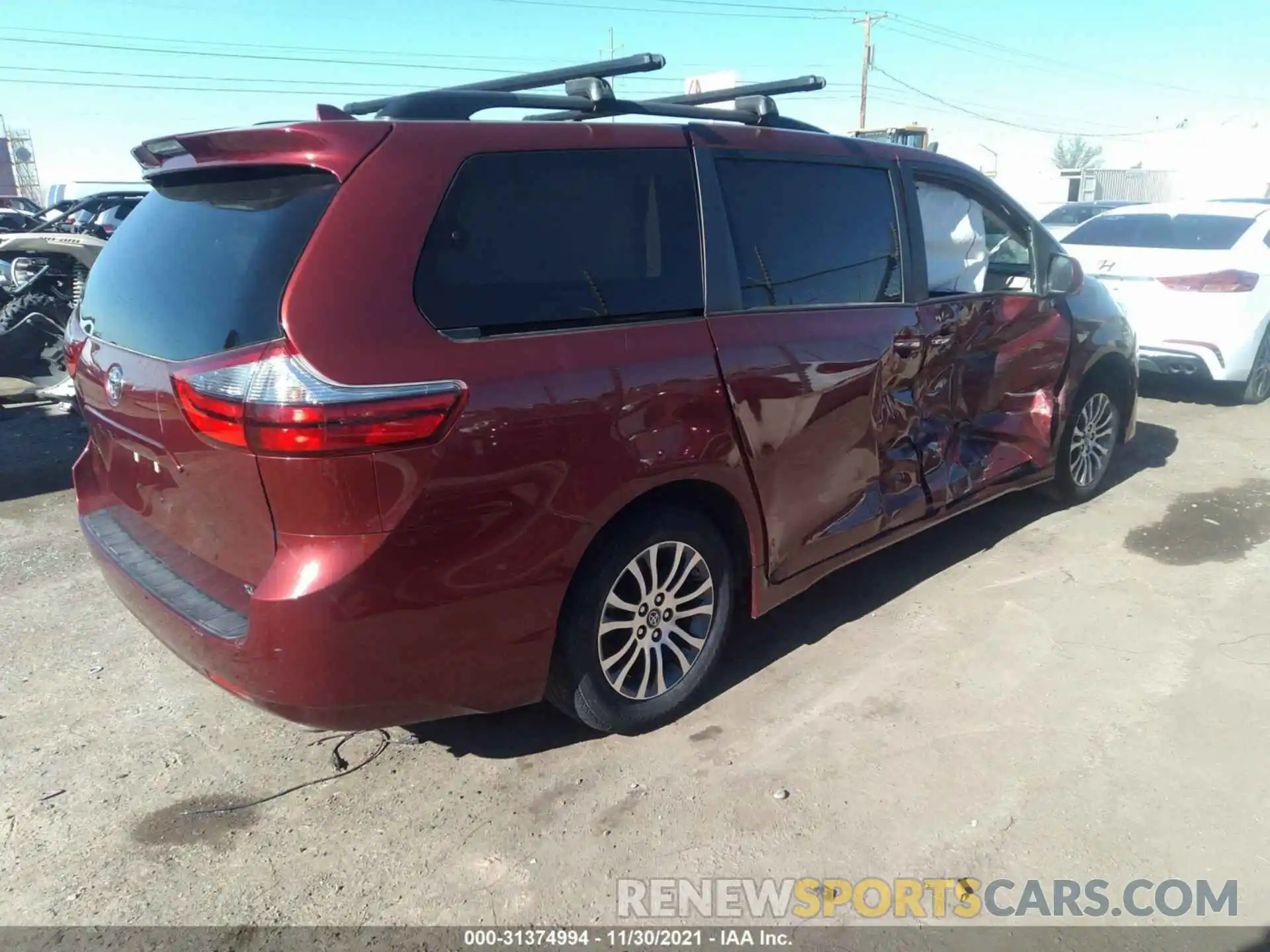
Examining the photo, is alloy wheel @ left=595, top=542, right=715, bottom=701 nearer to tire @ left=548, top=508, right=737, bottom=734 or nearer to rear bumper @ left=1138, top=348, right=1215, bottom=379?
tire @ left=548, top=508, right=737, bottom=734

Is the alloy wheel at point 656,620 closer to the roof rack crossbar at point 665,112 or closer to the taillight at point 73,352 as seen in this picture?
the roof rack crossbar at point 665,112

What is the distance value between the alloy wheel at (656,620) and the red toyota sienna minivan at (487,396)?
12mm

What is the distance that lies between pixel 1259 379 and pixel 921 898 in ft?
24.2

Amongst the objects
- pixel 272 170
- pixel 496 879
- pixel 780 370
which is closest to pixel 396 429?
pixel 272 170

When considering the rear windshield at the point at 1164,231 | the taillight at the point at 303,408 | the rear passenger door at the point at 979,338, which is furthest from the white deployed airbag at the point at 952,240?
the rear windshield at the point at 1164,231

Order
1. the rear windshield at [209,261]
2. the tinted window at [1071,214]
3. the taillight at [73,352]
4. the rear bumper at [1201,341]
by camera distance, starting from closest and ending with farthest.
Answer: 1. the rear windshield at [209,261]
2. the taillight at [73,352]
3. the rear bumper at [1201,341]
4. the tinted window at [1071,214]

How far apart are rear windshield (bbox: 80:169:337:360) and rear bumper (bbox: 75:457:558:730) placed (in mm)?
589

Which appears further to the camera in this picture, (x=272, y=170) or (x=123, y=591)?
(x=123, y=591)

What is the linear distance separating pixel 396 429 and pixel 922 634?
2.52 m

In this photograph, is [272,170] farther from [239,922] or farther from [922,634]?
[922,634]

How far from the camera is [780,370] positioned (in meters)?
3.11

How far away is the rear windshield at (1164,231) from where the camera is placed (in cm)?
759

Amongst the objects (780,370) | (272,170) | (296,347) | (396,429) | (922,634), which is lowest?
(922,634)

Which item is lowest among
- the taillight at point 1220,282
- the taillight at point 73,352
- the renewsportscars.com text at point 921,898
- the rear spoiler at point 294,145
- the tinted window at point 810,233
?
the renewsportscars.com text at point 921,898
